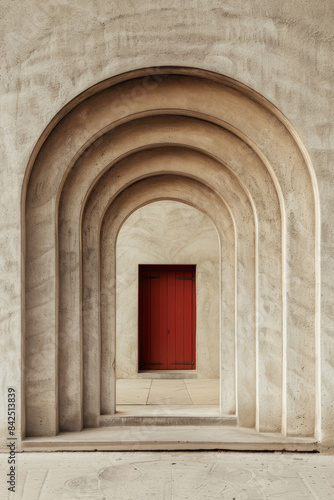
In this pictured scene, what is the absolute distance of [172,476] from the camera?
6375mm

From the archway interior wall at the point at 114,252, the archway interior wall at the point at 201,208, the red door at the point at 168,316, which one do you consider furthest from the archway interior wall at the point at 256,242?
the red door at the point at 168,316

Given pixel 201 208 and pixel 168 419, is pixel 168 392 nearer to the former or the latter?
pixel 168 419

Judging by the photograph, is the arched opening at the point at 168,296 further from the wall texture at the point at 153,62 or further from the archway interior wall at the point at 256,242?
the wall texture at the point at 153,62

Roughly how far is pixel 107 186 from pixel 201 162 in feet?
4.95

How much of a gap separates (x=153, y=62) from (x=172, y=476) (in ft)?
16.7

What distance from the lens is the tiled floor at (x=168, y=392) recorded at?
401 inches

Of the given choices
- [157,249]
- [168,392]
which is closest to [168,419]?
[168,392]

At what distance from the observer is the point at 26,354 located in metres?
7.48

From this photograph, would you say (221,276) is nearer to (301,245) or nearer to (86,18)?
(301,245)

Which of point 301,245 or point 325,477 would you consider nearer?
point 325,477

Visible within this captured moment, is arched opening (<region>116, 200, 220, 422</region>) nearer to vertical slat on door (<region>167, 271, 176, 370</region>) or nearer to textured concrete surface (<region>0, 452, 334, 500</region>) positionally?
vertical slat on door (<region>167, 271, 176, 370</region>)

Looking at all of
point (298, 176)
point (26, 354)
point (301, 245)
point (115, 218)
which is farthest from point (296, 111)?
point (26, 354)

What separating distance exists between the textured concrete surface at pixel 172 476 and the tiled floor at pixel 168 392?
116 inches

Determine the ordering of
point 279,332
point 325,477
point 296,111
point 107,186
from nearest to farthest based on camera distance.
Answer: point 325,477 → point 296,111 → point 279,332 → point 107,186
